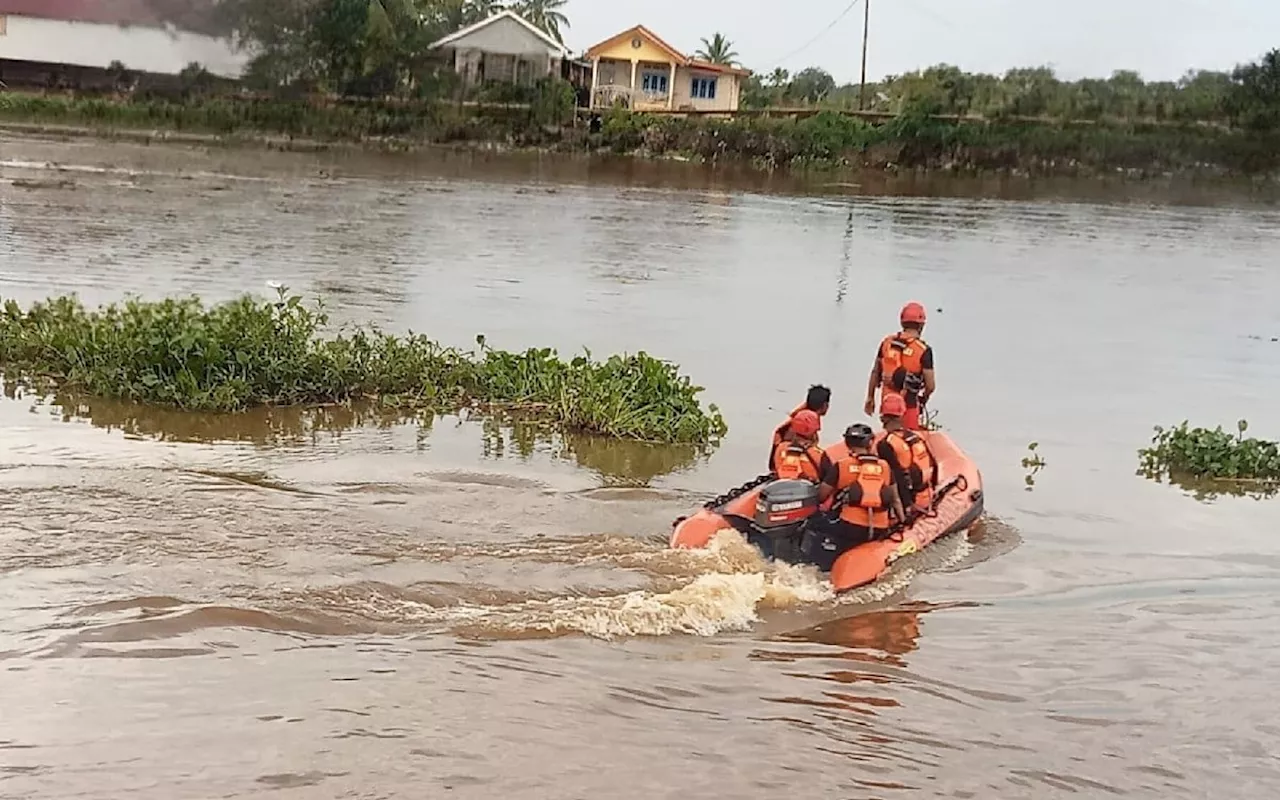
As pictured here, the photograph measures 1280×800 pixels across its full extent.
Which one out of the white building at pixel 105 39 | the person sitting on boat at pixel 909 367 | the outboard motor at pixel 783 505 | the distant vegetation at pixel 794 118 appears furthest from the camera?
the distant vegetation at pixel 794 118

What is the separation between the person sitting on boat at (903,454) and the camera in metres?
8.56

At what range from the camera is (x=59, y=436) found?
10164 mm

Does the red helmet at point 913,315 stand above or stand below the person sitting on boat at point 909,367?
above

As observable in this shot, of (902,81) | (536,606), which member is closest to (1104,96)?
(902,81)

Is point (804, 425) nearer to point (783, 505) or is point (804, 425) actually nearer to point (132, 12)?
point (783, 505)

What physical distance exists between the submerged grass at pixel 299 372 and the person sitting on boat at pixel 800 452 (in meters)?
2.90

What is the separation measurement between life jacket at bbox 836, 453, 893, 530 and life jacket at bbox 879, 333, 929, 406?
198 cm

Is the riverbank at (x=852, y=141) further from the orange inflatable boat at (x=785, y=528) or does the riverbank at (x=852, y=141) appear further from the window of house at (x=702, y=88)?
the orange inflatable boat at (x=785, y=528)

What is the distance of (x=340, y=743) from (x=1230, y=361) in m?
14.3

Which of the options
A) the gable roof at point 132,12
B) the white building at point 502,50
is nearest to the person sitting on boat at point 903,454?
the gable roof at point 132,12

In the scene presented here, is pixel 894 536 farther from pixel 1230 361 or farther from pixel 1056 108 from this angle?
pixel 1056 108

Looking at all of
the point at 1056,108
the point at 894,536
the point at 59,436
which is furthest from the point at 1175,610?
the point at 1056,108

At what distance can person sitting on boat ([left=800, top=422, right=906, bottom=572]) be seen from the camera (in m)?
8.30

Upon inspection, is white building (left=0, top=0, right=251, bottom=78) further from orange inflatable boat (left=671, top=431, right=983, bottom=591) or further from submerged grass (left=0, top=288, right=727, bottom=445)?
orange inflatable boat (left=671, top=431, right=983, bottom=591)
